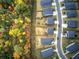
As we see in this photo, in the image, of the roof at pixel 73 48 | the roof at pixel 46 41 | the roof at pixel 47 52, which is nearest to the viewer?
the roof at pixel 73 48

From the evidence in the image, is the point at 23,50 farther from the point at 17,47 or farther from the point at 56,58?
the point at 56,58

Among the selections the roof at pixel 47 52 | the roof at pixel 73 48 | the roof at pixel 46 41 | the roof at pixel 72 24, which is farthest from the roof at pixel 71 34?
the roof at pixel 47 52

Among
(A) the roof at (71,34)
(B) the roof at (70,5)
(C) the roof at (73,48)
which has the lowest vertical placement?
(C) the roof at (73,48)

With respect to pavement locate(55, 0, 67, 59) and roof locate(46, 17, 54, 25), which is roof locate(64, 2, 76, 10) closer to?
pavement locate(55, 0, 67, 59)

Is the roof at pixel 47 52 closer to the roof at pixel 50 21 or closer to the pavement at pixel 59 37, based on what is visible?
the pavement at pixel 59 37

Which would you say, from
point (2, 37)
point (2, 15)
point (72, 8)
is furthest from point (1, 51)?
point (72, 8)

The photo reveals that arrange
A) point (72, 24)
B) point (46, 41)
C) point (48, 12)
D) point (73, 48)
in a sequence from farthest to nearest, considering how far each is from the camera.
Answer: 1. point (48, 12)
2. point (46, 41)
3. point (72, 24)
4. point (73, 48)

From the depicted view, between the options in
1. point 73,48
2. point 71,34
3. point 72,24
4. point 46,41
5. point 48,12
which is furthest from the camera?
point 48,12

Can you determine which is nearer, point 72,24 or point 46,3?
point 72,24

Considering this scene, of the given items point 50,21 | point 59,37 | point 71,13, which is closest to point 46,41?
point 59,37

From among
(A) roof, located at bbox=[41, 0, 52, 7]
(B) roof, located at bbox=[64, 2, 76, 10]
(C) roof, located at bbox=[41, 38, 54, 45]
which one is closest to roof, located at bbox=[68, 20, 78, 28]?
(B) roof, located at bbox=[64, 2, 76, 10]

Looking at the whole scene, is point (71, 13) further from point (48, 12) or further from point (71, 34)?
point (48, 12)
